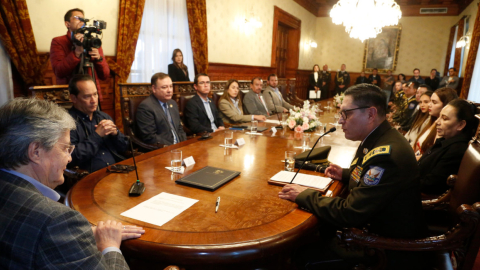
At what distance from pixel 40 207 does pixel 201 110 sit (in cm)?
278

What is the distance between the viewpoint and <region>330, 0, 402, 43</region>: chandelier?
4.30m

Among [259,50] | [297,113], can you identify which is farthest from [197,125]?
[259,50]

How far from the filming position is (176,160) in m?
1.64

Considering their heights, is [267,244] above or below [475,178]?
below

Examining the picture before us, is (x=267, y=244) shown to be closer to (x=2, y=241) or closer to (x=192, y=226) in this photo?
(x=192, y=226)

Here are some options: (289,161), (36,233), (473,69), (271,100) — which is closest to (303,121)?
(289,161)

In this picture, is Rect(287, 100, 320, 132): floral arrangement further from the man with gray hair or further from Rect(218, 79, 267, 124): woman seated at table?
the man with gray hair

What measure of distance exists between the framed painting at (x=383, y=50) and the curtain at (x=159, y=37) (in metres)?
8.57

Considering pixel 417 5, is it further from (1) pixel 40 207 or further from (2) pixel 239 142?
(1) pixel 40 207

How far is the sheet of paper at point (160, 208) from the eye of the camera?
1125 millimetres

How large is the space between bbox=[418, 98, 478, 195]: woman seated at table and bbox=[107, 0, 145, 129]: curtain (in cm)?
361

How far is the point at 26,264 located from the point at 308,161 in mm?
1426

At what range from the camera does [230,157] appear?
1.95 m

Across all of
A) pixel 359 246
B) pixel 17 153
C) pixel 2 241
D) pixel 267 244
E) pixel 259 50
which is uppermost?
pixel 259 50
